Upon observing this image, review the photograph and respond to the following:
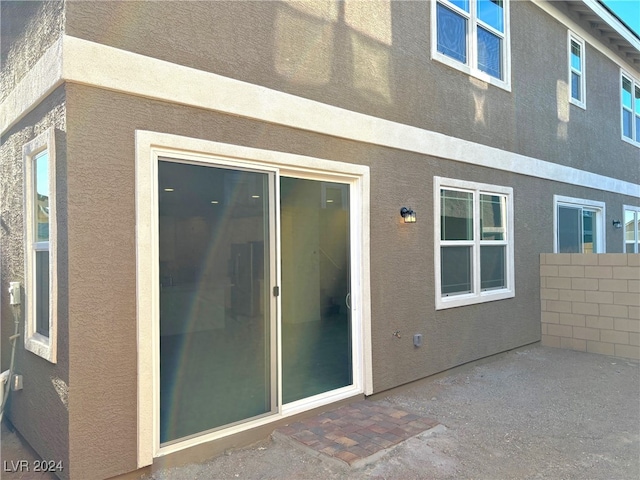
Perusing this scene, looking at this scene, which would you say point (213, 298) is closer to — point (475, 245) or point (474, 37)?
point (475, 245)

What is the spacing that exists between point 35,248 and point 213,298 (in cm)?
157

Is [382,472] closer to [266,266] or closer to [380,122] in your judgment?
[266,266]

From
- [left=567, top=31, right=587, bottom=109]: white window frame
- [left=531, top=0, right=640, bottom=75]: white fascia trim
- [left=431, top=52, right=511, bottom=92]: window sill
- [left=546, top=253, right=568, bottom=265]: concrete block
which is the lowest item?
[left=546, top=253, right=568, bottom=265]: concrete block

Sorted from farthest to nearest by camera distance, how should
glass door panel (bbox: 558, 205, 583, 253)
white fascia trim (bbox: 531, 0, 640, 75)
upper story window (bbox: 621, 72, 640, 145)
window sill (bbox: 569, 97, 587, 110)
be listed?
upper story window (bbox: 621, 72, 640, 145)
window sill (bbox: 569, 97, 587, 110)
glass door panel (bbox: 558, 205, 583, 253)
white fascia trim (bbox: 531, 0, 640, 75)

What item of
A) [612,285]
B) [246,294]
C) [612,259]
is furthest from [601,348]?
[246,294]

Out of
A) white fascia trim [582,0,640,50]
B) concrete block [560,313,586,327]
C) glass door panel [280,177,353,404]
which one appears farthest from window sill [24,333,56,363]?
white fascia trim [582,0,640,50]

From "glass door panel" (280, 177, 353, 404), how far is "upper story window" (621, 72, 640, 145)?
9.31m

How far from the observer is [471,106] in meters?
6.61

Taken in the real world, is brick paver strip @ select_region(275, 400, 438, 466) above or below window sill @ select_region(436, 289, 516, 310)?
below

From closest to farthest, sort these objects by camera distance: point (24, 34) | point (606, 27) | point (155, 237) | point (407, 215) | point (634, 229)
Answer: point (155, 237) → point (24, 34) → point (407, 215) → point (606, 27) → point (634, 229)

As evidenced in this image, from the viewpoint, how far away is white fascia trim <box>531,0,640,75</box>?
803cm

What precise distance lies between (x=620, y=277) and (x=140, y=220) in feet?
23.7

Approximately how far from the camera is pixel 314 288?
4926mm

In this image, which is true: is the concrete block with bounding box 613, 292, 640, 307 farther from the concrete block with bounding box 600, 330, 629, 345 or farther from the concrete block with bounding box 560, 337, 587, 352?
the concrete block with bounding box 560, 337, 587, 352
